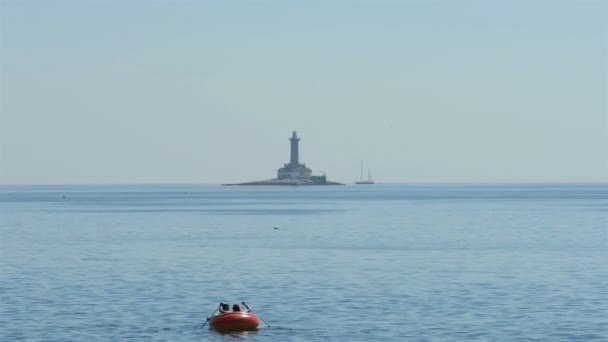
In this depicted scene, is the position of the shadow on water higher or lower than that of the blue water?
lower

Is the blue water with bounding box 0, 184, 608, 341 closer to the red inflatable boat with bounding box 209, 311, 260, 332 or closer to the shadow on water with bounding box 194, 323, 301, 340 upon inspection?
the shadow on water with bounding box 194, 323, 301, 340

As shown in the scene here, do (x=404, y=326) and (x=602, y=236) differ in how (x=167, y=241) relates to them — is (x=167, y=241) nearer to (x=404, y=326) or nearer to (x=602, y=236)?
(x=602, y=236)

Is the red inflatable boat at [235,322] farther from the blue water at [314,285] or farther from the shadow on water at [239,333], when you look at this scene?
the blue water at [314,285]

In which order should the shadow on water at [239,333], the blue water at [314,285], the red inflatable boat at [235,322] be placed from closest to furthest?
the shadow on water at [239,333] < the blue water at [314,285] < the red inflatable boat at [235,322]

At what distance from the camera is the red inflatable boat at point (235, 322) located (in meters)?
49.4

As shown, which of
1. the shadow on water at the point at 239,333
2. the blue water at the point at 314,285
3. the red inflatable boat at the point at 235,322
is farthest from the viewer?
the red inflatable boat at the point at 235,322

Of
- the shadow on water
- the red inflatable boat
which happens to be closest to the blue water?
the shadow on water

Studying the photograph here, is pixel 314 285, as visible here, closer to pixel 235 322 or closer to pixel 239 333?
pixel 235 322

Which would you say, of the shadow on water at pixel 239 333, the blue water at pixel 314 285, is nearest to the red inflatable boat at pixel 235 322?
the shadow on water at pixel 239 333

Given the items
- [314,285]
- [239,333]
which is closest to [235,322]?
[239,333]

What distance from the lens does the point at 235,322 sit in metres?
49.7

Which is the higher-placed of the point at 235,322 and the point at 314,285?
the point at 314,285

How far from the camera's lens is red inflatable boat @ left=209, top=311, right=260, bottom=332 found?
4938cm

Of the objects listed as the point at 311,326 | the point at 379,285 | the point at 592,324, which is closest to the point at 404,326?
the point at 311,326
